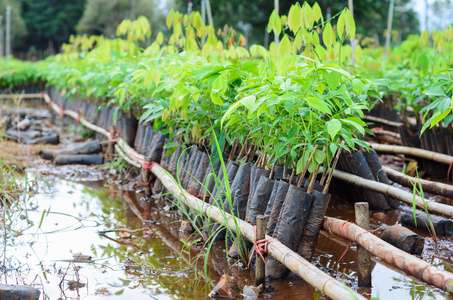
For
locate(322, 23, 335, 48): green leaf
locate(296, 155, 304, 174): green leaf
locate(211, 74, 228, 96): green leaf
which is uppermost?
locate(322, 23, 335, 48): green leaf

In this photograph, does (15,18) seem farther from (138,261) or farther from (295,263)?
(295,263)

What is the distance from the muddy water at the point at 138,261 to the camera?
2.71 meters

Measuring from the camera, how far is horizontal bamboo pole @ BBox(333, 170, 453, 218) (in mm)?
3105

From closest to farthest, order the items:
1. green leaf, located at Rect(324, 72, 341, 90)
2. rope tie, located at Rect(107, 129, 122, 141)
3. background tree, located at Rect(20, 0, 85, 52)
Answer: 1. green leaf, located at Rect(324, 72, 341, 90)
2. rope tie, located at Rect(107, 129, 122, 141)
3. background tree, located at Rect(20, 0, 85, 52)

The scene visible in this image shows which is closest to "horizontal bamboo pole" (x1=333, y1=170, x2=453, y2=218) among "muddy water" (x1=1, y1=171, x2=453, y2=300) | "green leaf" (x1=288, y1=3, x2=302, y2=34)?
"muddy water" (x1=1, y1=171, x2=453, y2=300)

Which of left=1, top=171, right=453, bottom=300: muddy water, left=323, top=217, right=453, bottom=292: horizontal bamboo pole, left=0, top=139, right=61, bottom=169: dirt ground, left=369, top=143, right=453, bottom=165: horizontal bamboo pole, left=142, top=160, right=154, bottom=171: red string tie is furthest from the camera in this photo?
left=0, top=139, right=61, bottom=169: dirt ground

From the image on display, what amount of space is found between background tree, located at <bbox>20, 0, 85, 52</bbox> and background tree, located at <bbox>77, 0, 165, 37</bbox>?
5.01 metres

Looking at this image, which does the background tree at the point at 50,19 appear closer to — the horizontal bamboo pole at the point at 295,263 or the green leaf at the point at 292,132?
the horizontal bamboo pole at the point at 295,263

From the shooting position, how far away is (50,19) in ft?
143

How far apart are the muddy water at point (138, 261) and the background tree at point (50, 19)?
42712 mm

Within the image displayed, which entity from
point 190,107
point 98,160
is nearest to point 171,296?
point 190,107

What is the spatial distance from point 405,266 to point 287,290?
28.0 inches

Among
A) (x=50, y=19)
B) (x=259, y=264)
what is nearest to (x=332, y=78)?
(x=259, y=264)

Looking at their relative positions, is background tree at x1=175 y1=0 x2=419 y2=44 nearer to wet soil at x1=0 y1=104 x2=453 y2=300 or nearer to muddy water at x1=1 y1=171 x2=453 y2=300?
wet soil at x1=0 y1=104 x2=453 y2=300
